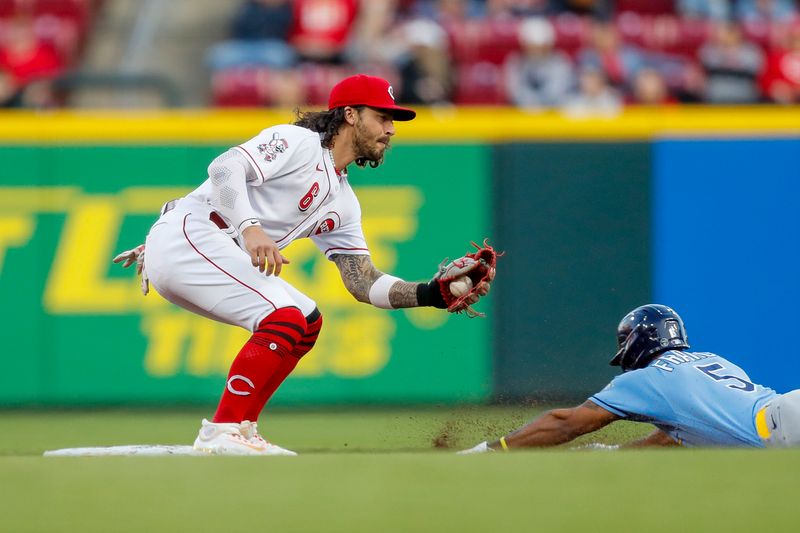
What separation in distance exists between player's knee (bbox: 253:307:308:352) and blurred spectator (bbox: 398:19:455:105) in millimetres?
5297

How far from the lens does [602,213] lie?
10.3 m

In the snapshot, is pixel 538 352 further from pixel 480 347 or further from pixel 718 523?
pixel 718 523

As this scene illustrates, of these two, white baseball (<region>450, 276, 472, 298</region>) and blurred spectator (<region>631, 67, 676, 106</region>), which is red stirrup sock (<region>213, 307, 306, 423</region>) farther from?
blurred spectator (<region>631, 67, 676, 106</region>)

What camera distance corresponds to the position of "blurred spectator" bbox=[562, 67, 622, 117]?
1149 cm

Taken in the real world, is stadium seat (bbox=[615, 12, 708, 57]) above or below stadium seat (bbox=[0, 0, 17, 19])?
below

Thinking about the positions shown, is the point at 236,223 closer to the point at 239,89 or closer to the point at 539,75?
the point at 239,89

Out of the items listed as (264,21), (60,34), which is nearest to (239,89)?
(264,21)

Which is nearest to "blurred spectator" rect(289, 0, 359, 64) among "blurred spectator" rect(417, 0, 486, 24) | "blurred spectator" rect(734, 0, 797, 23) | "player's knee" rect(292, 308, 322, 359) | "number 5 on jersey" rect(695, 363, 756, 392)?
"blurred spectator" rect(417, 0, 486, 24)

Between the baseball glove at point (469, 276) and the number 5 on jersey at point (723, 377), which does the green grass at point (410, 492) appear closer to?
the number 5 on jersey at point (723, 377)

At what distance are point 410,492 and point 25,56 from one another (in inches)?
358

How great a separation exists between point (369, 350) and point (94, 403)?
6.82ft

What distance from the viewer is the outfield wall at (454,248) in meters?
10.0

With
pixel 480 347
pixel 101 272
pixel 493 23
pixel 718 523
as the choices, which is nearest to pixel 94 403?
pixel 101 272

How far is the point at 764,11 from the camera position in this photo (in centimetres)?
1296
